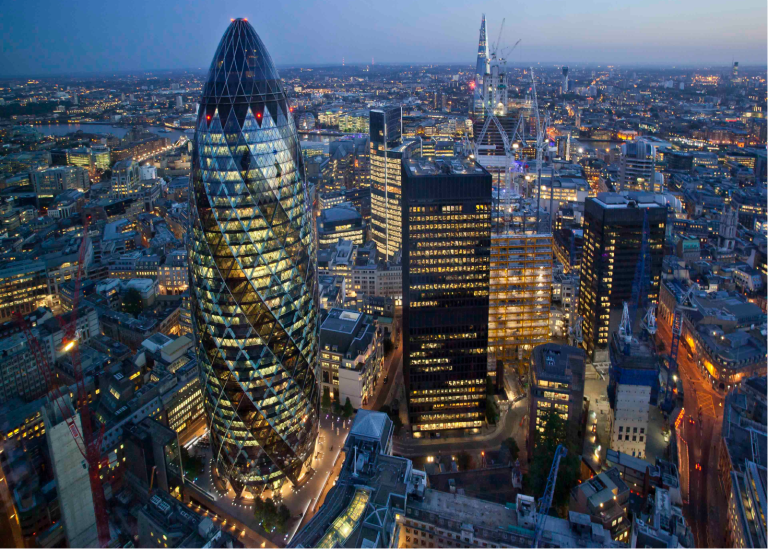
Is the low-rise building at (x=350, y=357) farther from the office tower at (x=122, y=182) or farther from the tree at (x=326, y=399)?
the office tower at (x=122, y=182)

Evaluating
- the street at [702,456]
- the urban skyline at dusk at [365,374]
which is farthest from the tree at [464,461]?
the street at [702,456]

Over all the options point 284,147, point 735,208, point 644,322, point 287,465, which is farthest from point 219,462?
point 735,208

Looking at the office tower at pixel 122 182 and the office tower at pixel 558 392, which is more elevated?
the office tower at pixel 122 182

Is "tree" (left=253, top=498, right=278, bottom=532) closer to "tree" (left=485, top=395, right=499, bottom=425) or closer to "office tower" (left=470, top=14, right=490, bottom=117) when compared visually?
"tree" (left=485, top=395, right=499, bottom=425)

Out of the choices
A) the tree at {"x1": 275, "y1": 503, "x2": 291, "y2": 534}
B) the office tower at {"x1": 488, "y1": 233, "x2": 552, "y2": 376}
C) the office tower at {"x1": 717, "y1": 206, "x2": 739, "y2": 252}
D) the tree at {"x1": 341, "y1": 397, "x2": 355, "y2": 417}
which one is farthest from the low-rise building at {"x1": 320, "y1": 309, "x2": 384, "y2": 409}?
the office tower at {"x1": 717, "y1": 206, "x2": 739, "y2": 252}

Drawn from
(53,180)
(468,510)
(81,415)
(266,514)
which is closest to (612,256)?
(468,510)

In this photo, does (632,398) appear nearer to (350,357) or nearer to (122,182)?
(350,357)
